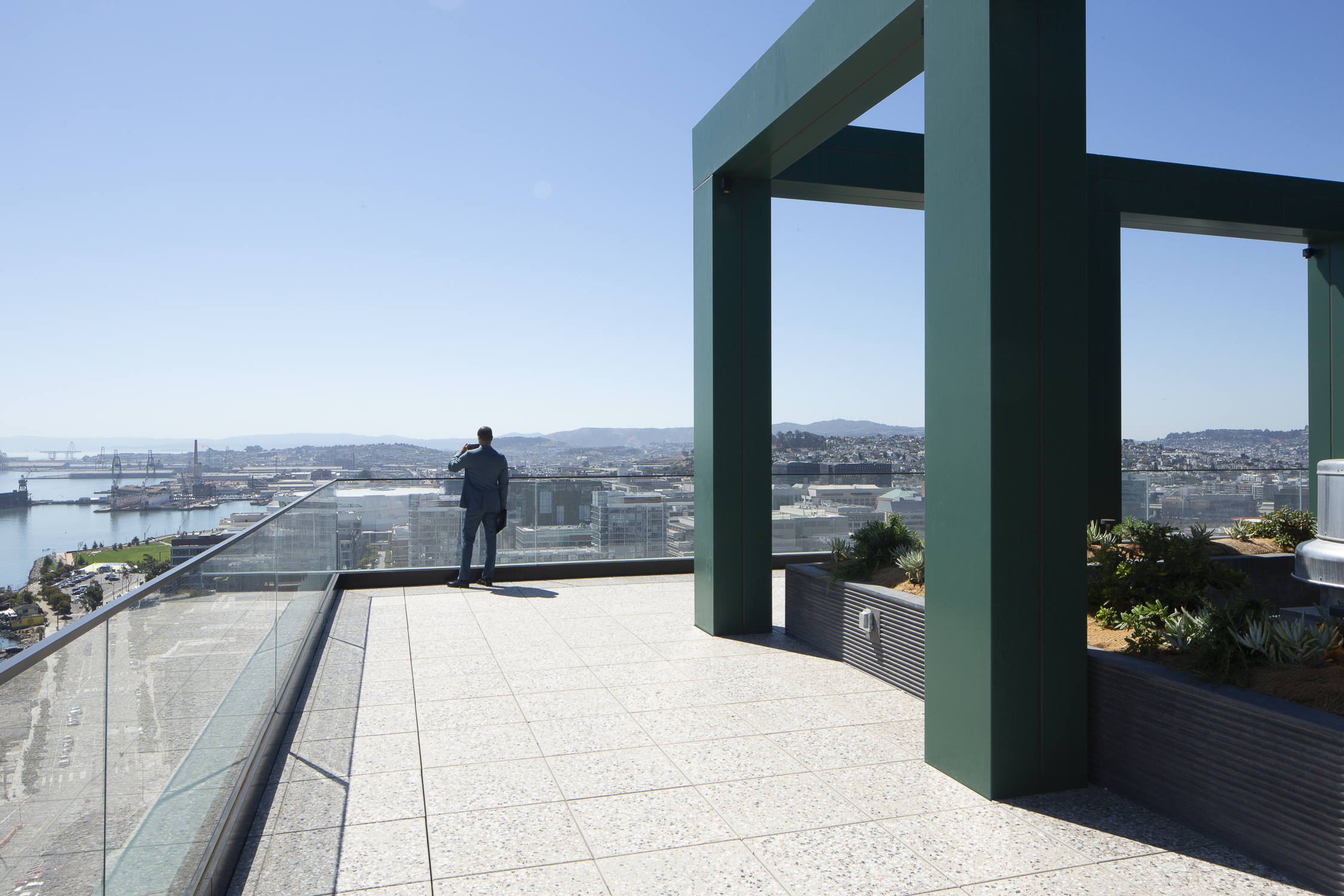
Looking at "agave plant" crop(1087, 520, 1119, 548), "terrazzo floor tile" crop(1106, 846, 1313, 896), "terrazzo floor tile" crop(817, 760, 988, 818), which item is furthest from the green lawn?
"agave plant" crop(1087, 520, 1119, 548)

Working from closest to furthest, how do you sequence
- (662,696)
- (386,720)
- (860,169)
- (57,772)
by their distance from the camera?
(57,772), (386,720), (662,696), (860,169)

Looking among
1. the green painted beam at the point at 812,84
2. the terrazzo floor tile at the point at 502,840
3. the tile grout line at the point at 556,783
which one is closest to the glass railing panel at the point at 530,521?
the tile grout line at the point at 556,783

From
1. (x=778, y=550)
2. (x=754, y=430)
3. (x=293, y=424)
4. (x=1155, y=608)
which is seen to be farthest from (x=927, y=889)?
(x=293, y=424)

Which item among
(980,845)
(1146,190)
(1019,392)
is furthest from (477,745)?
(1146,190)

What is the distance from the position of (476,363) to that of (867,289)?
4193 cm

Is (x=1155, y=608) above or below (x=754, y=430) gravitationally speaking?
below

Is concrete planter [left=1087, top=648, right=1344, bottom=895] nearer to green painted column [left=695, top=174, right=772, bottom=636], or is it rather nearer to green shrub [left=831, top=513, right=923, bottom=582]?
green shrub [left=831, top=513, right=923, bottom=582]

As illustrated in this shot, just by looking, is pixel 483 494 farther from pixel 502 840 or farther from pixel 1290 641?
pixel 1290 641

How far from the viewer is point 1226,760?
122 inches

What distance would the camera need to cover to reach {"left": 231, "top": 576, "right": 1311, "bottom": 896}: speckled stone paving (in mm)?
2900

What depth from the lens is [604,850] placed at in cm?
313

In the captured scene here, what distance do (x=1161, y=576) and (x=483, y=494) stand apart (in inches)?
281

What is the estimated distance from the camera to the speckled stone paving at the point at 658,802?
2900 millimetres

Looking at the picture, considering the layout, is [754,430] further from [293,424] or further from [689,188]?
[293,424]
